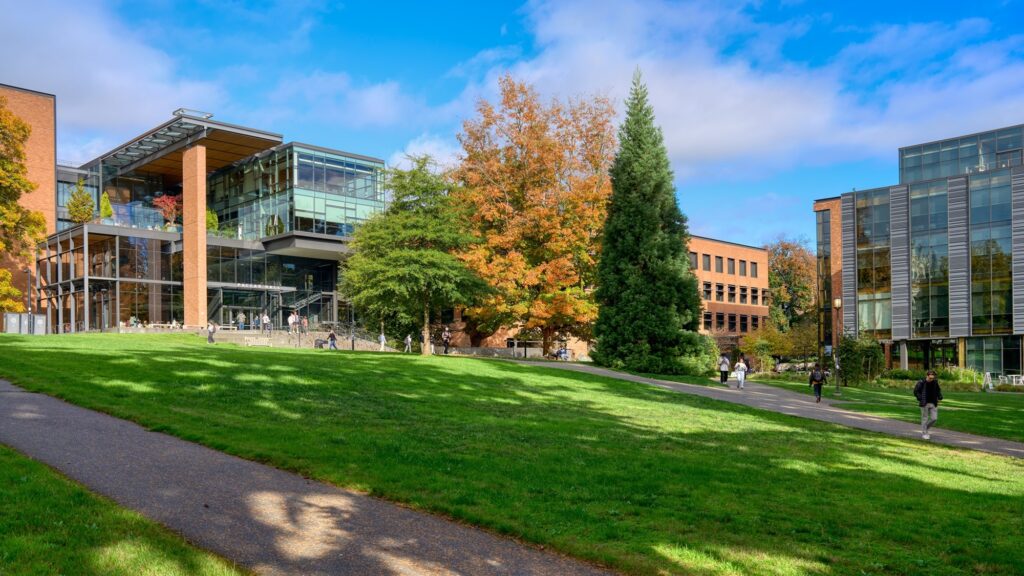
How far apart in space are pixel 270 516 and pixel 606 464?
5.26 meters

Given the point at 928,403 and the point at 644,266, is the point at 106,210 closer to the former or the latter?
the point at 644,266

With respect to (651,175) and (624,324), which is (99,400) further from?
(651,175)

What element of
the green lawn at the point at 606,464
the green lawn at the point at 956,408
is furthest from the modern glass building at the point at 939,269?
the green lawn at the point at 606,464

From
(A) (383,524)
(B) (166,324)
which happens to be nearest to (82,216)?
(B) (166,324)

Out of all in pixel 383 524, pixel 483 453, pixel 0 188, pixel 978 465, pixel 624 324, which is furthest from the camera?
pixel 0 188

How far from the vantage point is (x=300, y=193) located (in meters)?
54.2

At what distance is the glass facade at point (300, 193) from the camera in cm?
5450

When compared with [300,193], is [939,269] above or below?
below

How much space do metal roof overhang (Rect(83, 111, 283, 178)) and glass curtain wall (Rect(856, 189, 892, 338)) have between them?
139ft

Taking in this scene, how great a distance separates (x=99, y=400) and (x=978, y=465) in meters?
15.9

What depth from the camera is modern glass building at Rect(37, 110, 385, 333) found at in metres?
51.2

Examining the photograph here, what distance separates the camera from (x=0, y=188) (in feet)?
134

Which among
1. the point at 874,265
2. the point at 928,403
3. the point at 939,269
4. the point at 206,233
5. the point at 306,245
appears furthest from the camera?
the point at 874,265

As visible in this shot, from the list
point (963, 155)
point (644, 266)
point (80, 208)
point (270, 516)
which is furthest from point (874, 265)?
point (270, 516)
